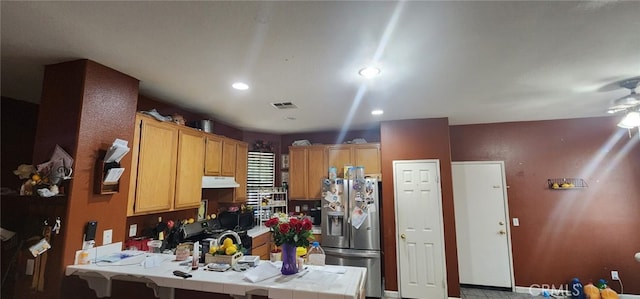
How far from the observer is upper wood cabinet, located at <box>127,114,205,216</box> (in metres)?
2.67

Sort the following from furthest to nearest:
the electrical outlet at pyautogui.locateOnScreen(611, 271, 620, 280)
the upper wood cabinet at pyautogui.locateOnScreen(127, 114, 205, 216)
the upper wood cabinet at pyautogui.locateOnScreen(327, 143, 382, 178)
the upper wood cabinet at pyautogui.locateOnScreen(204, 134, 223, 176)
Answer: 1. the upper wood cabinet at pyautogui.locateOnScreen(327, 143, 382, 178)
2. the electrical outlet at pyautogui.locateOnScreen(611, 271, 620, 280)
3. the upper wood cabinet at pyautogui.locateOnScreen(204, 134, 223, 176)
4. the upper wood cabinet at pyautogui.locateOnScreen(127, 114, 205, 216)

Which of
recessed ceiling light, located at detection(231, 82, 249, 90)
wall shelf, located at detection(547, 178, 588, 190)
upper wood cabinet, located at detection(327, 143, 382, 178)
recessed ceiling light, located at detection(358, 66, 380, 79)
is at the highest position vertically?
recessed ceiling light, located at detection(231, 82, 249, 90)

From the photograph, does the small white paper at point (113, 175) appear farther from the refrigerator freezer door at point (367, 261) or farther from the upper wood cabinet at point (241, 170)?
the refrigerator freezer door at point (367, 261)

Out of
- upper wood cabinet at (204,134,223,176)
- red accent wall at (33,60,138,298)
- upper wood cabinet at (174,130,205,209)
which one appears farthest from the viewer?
upper wood cabinet at (204,134,223,176)

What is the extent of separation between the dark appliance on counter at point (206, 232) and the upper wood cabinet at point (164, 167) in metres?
0.30

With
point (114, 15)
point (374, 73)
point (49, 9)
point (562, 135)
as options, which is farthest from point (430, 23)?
point (562, 135)

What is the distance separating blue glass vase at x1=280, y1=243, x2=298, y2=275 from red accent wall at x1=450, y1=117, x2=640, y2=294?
12.6 feet

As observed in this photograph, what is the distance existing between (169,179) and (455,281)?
3.88 meters

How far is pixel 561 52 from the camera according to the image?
2.14 m

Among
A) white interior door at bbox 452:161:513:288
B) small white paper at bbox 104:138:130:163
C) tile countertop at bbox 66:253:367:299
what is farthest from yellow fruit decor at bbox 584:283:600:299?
small white paper at bbox 104:138:130:163

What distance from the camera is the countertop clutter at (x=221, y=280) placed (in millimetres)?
1689

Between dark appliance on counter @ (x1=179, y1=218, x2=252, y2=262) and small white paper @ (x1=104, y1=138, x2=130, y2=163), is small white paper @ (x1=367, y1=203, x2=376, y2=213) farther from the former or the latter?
small white paper @ (x1=104, y1=138, x2=130, y2=163)

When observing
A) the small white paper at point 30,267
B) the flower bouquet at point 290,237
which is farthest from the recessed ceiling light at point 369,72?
the small white paper at point 30,267

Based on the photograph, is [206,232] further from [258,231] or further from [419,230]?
[419,230]
